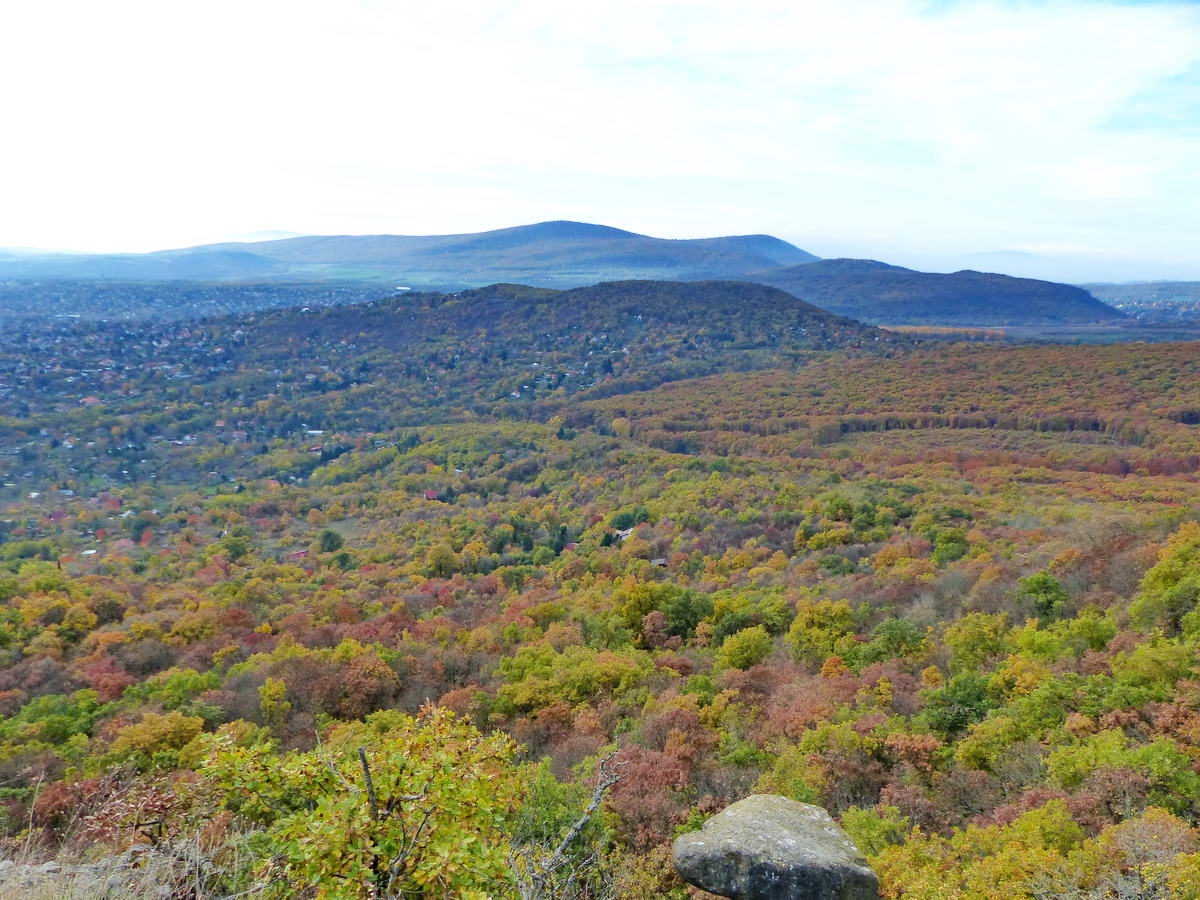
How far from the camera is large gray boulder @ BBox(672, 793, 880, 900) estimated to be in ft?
27.0

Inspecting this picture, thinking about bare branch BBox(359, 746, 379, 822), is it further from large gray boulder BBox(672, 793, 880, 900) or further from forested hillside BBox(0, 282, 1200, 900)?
large gray boulder BBox(672, 793, 880, 900)

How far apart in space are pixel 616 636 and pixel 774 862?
58.7 ft

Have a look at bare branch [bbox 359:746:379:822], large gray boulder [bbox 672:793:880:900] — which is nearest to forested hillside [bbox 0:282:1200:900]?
bare branch [bbox 359:746:379:822]

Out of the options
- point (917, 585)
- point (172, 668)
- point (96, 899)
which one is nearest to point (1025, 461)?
point (917, 585)

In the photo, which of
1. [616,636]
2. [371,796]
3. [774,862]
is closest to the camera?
[371,796]

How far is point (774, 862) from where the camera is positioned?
827 centimetres

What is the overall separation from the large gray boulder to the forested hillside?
2.07ft

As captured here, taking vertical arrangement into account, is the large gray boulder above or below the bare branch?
below

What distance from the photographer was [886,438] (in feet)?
235

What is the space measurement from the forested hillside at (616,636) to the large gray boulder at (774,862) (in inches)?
24.9

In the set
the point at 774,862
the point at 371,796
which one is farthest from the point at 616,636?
the point at 371,796

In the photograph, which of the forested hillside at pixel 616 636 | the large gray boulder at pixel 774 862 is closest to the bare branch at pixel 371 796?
the forested hillside at pixel 616 636

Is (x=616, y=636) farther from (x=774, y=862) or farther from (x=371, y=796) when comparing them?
(x=371, y=796)

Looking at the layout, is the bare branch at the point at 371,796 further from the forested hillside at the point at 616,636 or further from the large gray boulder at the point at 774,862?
the large gray boulder at the point at 774,862
